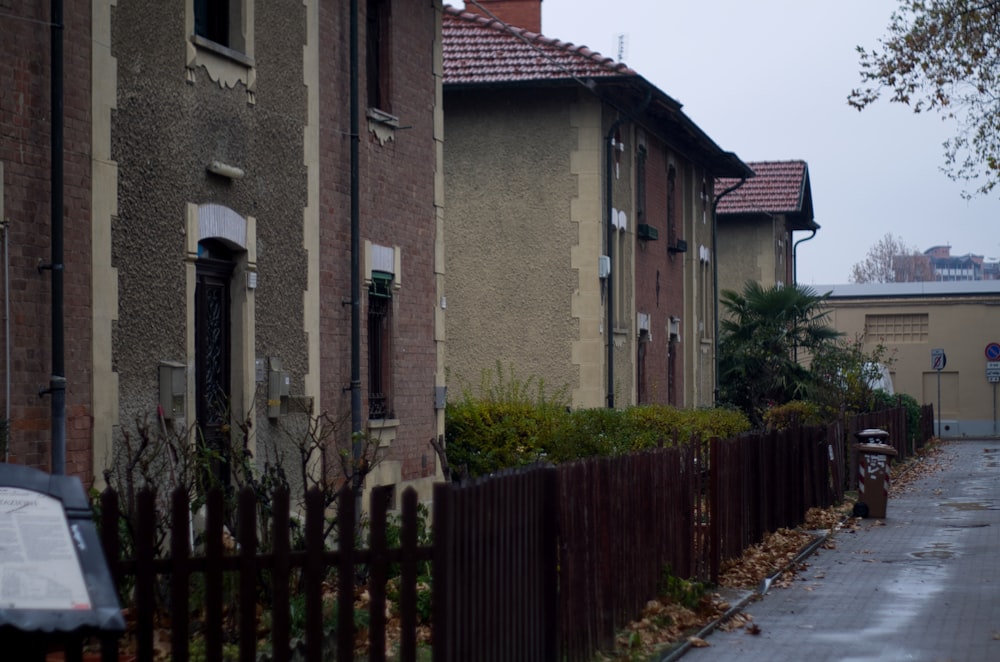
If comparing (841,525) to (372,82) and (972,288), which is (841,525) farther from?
(972,288)

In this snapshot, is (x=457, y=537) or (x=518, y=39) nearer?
(x=457, y=537)

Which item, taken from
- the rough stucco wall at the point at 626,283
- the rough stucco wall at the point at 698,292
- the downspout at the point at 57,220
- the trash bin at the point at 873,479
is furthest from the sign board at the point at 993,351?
the downspout at the point at 57,220

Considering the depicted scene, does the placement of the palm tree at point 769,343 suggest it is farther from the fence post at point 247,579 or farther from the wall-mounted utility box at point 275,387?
the fence post at point 247,579

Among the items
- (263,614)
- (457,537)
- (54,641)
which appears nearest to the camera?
(54,641)

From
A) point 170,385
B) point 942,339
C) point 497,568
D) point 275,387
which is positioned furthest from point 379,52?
point 942,339

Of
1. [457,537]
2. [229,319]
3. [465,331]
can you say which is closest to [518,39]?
[465,331]

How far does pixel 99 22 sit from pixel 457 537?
602cm

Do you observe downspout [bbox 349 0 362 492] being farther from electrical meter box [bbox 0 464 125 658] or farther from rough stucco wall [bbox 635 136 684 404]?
rough stucco wall [bbox 635 136 684 404]

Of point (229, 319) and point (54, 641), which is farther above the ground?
point (229, 319)

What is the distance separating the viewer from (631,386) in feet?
86.1

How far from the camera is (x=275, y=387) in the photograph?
13.6m

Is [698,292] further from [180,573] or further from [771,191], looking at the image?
[180,573]

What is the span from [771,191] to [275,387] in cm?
3307

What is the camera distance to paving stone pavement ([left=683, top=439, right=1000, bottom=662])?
962cm
